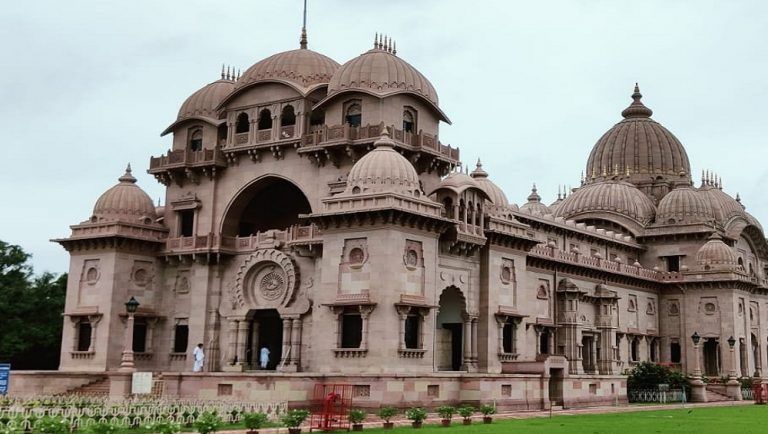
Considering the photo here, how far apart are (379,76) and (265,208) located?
37.0 feet

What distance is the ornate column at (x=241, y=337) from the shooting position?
43500 mm

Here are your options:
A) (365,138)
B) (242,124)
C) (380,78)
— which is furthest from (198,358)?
(380,78)

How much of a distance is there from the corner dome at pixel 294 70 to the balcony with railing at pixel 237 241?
7.08 m

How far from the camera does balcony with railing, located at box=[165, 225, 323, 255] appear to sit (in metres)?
41.9

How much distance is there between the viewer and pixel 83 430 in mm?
23766

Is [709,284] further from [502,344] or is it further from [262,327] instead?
[262,327]

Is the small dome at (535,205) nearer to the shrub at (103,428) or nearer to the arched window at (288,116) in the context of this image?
the arched window at (288,116)

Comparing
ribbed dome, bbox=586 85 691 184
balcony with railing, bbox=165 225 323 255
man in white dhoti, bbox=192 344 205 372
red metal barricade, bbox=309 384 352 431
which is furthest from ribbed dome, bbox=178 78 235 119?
ribbed dome, bbox=586 85 691 184

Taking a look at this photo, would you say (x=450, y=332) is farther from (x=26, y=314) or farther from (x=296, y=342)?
(x=26, y=314)

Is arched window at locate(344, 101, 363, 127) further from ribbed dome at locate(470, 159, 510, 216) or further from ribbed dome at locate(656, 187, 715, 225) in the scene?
ribbed dome at locate(656, 187, 715, 225)

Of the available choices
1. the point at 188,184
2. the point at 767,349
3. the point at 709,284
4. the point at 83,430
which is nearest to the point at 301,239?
the point at 188,184

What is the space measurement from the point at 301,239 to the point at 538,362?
1182cm

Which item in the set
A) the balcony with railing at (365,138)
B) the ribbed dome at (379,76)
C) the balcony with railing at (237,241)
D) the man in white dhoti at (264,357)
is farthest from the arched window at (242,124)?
the man in white dhoti at (264,357)

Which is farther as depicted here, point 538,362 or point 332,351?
point 538,362
